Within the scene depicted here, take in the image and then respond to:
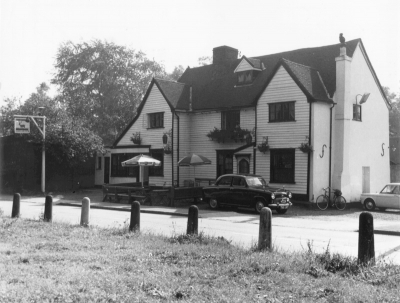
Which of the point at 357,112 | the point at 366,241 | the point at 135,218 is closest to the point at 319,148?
the point at 357,112

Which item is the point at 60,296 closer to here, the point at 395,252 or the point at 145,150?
the point at 395,252

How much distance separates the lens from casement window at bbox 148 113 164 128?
31031 millimetres

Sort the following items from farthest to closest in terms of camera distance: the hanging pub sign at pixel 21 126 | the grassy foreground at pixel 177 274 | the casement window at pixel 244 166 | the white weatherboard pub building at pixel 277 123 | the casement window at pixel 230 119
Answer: the hanging pub sign at pixel 21 126
the casement window at pixel 230 119
the casement window at pixel 244 166
the white weatherboard pub building at pixel 277 123
the grassy foreground at pixel 177 274

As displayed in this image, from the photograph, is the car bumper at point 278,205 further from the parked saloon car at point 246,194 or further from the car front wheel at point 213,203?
the car front wheel at point 213,203

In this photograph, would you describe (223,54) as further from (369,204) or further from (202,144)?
(369,204)

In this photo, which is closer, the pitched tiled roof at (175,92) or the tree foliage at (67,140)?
the pitched tiled roof at (175,92)

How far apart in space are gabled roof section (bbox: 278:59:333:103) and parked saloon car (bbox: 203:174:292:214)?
6111 mm

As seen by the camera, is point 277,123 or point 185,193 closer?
point 185,193

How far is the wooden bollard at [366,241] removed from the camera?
811 cm

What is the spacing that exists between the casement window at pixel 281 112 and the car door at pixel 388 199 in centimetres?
605

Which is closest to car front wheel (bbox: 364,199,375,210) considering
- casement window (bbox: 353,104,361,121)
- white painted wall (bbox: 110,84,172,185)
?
casement window (bbox: 353,104,361,121)

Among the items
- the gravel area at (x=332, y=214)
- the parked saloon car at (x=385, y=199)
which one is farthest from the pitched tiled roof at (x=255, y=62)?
the parked saloon car at (x=385, y=199)

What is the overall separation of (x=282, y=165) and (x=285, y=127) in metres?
2.11

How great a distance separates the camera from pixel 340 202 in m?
24.5
